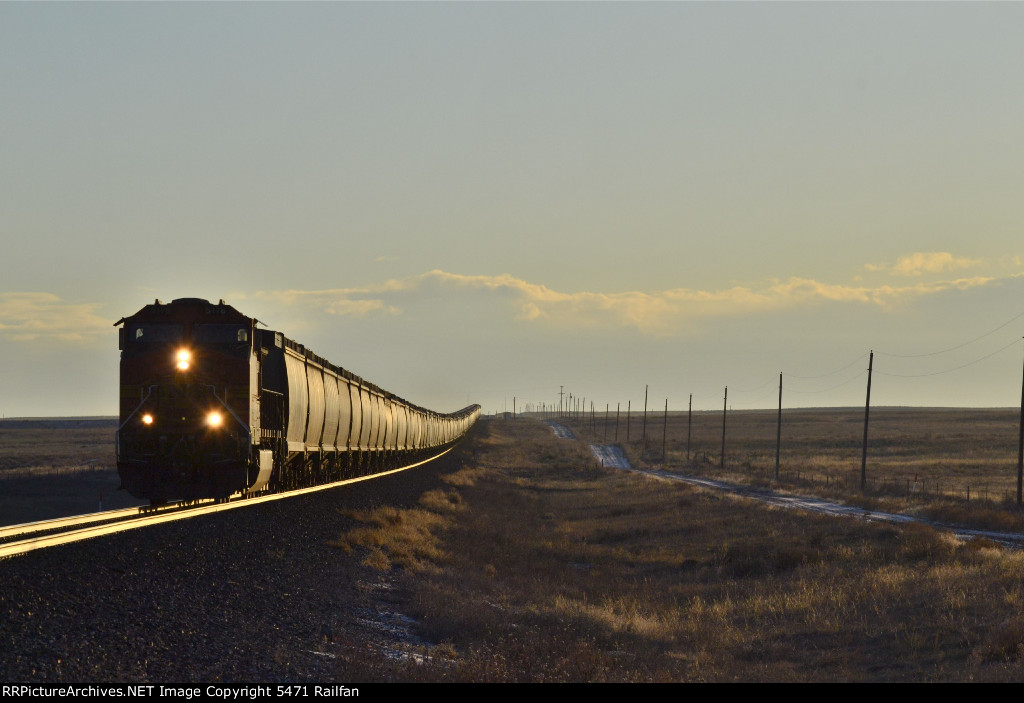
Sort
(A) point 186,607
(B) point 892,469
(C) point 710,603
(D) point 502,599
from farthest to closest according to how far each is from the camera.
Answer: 1. (B) point 892,469
2. (C) point 710,603
3. (D) point 502,599
4. (A) point 186,607

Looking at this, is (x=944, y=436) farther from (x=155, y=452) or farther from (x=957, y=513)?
(x=155, y=452)

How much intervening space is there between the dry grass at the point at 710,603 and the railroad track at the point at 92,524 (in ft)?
14.2

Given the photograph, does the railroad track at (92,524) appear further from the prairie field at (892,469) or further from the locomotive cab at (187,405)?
the prairie field at (892,469)

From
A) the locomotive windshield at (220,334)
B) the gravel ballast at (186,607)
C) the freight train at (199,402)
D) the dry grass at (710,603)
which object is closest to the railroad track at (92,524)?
the gravel ballast at (186,607)

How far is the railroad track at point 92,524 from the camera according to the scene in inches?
557

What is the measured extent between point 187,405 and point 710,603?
503 inches

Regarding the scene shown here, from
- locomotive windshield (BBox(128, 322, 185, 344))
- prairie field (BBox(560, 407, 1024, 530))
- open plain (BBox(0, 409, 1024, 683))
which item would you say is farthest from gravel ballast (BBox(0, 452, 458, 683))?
prairie field (BBox(560, 407, 1024, 530))

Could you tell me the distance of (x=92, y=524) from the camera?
18109 mm

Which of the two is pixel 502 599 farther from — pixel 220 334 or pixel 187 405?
pixel 220 334

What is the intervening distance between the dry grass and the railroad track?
14.2 ft

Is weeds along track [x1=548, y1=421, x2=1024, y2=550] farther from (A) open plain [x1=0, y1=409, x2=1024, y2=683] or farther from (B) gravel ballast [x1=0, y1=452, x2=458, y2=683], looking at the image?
(B) gravel ballast [x1=0, y1=452, x2=458, y2=683]

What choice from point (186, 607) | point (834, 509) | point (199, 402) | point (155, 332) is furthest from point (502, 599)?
point (834, 509)

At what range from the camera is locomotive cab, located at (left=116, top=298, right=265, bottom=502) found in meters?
21.8

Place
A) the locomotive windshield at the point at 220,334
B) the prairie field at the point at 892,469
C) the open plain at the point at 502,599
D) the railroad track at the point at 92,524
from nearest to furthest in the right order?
1. the open plain at the point at 502,599
2. the railroad track at the point at 92,524
3. the locomotive windshield at the point at 220,334
4. the prairie field at the point at 892,469
